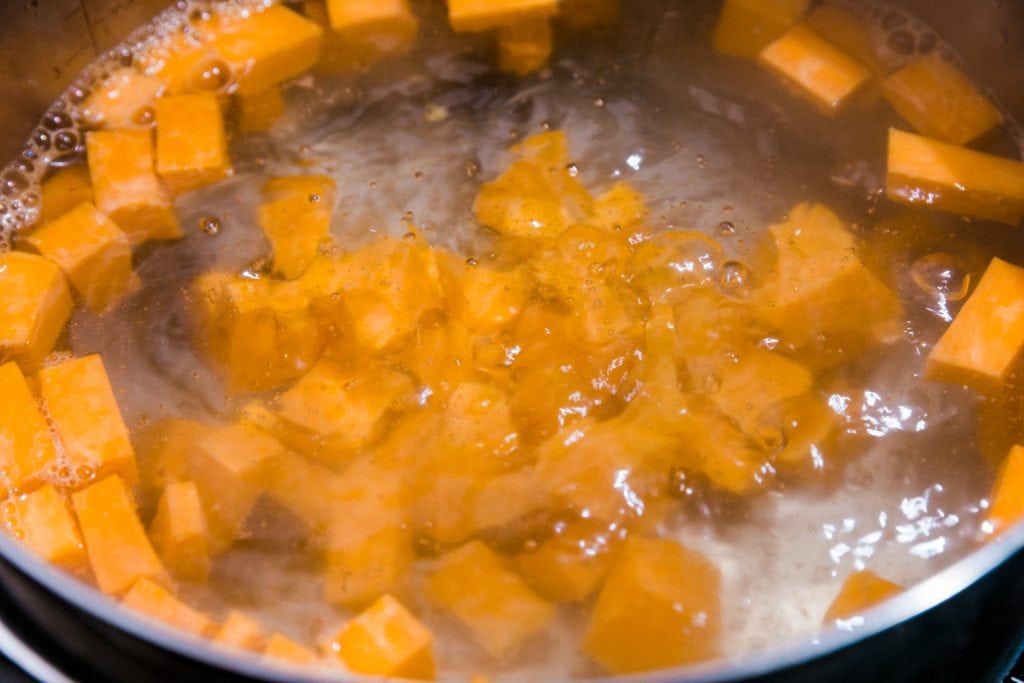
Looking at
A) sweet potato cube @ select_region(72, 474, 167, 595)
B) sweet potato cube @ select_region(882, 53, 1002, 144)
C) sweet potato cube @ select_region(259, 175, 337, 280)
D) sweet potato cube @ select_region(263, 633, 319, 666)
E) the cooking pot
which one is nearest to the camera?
the cooking pot

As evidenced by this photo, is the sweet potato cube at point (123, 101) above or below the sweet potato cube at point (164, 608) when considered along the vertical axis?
above

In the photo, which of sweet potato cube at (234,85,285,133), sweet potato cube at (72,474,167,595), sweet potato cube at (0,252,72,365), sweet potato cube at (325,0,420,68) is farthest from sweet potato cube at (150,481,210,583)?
sweet potato cube at (325,0,420,68)

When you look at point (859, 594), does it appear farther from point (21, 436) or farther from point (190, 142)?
point (190, 142)

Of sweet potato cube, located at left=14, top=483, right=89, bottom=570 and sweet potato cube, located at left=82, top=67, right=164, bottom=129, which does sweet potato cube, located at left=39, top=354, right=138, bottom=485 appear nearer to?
sweet potato cube, located at left=14, top=483, right=89, bottom=570

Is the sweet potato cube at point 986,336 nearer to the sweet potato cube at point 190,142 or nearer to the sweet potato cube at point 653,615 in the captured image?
the sweet potato cube at point 653,615

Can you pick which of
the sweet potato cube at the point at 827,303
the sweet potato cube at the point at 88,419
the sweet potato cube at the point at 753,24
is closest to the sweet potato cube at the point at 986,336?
the sweet potato cube at the point at 827,303

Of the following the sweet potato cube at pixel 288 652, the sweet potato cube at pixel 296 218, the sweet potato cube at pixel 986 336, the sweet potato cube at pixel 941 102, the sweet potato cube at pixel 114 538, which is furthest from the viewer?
the sweet potato cube at pixel 941 102
